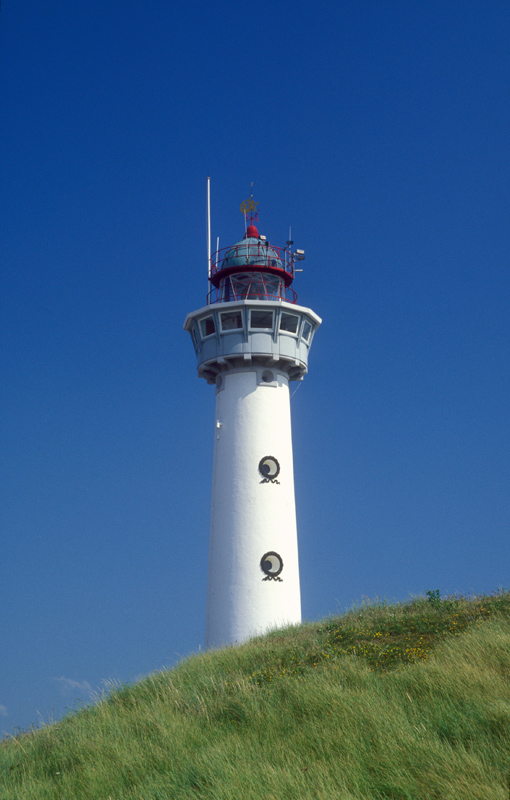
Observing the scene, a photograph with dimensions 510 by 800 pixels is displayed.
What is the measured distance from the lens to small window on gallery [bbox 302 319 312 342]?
91.8 feet

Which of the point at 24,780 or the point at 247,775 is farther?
the point at 24,780

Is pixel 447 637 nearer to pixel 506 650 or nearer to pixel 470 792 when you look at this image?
pixel 506 650

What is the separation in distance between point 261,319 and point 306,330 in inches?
86.7

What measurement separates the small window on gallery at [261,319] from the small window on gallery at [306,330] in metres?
1.61

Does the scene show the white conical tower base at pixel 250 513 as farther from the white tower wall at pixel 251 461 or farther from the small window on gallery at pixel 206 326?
the small window on gallery at pixel 206 326

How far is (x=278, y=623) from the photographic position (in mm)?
23703

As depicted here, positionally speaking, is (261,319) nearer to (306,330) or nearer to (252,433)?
(306,330)

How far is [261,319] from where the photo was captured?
2697cm

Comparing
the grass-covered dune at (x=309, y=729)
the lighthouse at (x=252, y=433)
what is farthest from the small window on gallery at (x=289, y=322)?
the grass-covered dune at (x=309, y=729)

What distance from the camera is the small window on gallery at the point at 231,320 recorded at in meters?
26.8

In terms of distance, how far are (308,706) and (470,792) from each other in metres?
3.74

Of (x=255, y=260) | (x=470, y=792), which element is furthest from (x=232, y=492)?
(x=470, y=792)

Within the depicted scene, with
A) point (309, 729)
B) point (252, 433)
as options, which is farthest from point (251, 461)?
point (309, 729)

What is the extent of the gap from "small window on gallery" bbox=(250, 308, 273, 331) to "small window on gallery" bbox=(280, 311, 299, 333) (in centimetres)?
48
